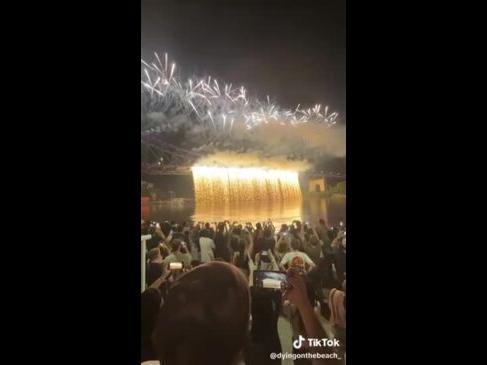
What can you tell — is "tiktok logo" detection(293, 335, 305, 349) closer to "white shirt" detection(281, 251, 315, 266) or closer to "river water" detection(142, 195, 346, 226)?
"white shirt" detection(281, 251, 315, 266)

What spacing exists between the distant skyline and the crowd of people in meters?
0.66

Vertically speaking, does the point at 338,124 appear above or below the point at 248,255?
above

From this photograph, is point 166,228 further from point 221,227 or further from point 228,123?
point 228,123

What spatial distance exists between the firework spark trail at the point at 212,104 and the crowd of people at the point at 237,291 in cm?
49

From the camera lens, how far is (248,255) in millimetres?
2521

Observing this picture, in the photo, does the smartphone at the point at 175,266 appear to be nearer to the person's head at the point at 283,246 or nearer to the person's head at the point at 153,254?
the person's head at the point at 153,254

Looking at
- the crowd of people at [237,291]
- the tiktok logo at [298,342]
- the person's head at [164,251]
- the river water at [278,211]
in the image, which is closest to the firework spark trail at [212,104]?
the river water at [278,211]

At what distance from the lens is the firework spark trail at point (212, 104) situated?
2455mm

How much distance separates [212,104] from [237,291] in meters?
0.89

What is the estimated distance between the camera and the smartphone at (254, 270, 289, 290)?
252 centimetres

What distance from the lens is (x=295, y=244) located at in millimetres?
2549
